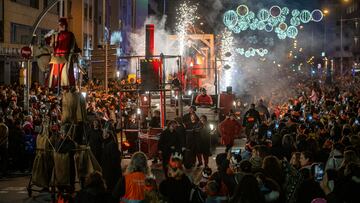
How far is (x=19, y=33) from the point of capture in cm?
3603

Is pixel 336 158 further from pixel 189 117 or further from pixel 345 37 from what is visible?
pixel 345 37

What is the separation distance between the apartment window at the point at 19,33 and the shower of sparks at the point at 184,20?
1042 centimetres

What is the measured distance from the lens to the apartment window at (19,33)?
35.0 m

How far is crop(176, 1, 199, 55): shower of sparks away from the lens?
41.8 meters

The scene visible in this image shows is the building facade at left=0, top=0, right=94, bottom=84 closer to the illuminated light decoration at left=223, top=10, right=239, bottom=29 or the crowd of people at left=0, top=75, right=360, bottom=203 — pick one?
the illuminated light decoration at left=223, top=10, right=239, bottom=29

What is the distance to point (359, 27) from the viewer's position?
78.9m

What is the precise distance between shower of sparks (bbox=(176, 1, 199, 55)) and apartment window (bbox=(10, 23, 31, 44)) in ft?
34.2

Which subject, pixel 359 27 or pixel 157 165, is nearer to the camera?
pixel 157 165

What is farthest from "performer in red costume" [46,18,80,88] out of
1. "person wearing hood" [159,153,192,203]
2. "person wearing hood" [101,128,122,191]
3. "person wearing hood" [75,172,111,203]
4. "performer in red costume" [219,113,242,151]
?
"performer in red costume" [219,113,242,151]

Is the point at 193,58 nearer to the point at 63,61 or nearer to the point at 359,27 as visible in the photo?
the point at 63,61

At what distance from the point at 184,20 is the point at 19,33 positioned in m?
13.5

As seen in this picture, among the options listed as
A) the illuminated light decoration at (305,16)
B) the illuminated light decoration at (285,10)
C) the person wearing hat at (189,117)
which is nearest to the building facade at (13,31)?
the illuminated light decoration at (285,10)

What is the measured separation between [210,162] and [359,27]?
64.8m

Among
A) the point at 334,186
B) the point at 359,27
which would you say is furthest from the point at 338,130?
the point at 359,27
